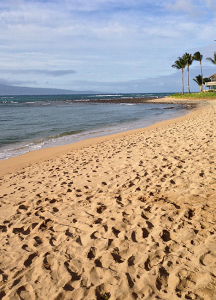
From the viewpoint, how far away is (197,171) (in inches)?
233

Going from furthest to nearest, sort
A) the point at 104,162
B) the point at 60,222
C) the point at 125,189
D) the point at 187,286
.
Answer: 1. the point at 104,162
2. the point at 125,189
3. the point at 60,222
4. the point at 187,286

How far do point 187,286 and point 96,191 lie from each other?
3.05m

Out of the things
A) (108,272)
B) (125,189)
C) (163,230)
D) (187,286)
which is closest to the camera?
Answer: (187,286)

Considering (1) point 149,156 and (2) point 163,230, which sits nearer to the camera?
(2) point 163,230

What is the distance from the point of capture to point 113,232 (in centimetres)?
376

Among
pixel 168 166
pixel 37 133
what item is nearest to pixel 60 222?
pixel 168 166

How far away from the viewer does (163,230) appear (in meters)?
3.69

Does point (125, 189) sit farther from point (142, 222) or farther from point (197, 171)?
point (197, 171)

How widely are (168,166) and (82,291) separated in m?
4.40

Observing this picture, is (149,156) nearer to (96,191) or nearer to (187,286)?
(96,191)

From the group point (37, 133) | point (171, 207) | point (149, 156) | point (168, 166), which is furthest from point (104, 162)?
point (37, 133)

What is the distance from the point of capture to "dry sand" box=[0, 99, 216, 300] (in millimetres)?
2768

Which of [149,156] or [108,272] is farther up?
[149,156]

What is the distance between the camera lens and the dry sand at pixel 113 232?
9.08ft
